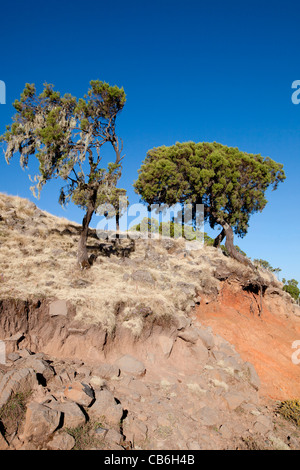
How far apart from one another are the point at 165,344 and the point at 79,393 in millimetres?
5055

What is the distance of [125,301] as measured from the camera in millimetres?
11930

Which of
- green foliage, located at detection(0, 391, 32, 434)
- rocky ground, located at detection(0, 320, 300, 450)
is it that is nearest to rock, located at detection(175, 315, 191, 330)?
rocky ground, located at detection(0, 320, 300, 450)

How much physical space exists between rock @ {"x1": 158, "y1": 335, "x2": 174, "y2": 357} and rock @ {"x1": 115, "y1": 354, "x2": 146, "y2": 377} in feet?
4.93

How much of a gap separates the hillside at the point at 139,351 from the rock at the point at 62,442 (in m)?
0.02

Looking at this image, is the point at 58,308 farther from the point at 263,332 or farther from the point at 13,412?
the point at 263,332

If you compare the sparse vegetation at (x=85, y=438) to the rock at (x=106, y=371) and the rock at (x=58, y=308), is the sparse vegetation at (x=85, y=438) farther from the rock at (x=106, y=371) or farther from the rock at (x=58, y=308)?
the rock at (x=58, y=308)

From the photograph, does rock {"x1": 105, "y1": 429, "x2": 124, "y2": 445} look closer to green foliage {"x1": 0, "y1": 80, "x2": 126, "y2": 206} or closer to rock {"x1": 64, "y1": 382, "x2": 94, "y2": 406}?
rock {"x1": 64, "y1": 382, "x2": 94, "y2": 406}

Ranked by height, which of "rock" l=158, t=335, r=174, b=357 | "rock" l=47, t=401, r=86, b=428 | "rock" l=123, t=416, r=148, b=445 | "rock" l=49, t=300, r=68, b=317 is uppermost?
"rock" l=49, t=300, r=68, b=317

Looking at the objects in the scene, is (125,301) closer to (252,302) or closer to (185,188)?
(252,302)

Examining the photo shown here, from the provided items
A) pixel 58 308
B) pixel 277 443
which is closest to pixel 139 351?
pixel 58 308

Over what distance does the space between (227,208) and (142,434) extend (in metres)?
20.4

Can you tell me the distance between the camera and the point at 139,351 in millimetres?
10984

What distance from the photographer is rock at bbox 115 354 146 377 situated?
975 centimetres
